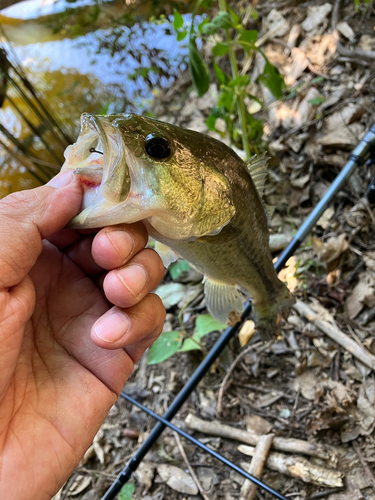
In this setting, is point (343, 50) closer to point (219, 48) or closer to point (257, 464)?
point (219, 48)

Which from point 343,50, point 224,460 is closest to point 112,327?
point 224,460

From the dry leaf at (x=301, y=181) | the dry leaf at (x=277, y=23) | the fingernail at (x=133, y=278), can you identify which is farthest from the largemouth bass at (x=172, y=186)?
the dry leaf at (x=277, y=23)

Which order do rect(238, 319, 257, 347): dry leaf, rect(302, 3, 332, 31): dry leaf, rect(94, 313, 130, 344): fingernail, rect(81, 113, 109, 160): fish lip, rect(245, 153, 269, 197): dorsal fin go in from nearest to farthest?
rect(81, 113, 109, 160): fish lip, rect(94, 313, 130, 344): fingernail, rect(245, 153, 269, 197): dorsal fin, rect(238, 319, 257, 347): dry leaf, rect(302, 3, 332, 31): dry leaf

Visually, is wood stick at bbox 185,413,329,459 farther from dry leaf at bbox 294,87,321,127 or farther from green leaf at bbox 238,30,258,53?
dry leaf at bbox 294,87,321,127

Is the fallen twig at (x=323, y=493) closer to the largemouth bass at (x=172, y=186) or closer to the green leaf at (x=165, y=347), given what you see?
the green leaf at (x=165, y=347)

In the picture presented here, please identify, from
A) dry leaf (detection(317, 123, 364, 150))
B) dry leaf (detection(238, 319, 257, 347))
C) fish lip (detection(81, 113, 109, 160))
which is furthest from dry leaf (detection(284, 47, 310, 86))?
Result: fish lip (detection(81, 113, 109, 160))

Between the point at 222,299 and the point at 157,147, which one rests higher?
the point at 157,147

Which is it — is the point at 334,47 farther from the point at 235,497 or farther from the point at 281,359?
the point at 235,497
